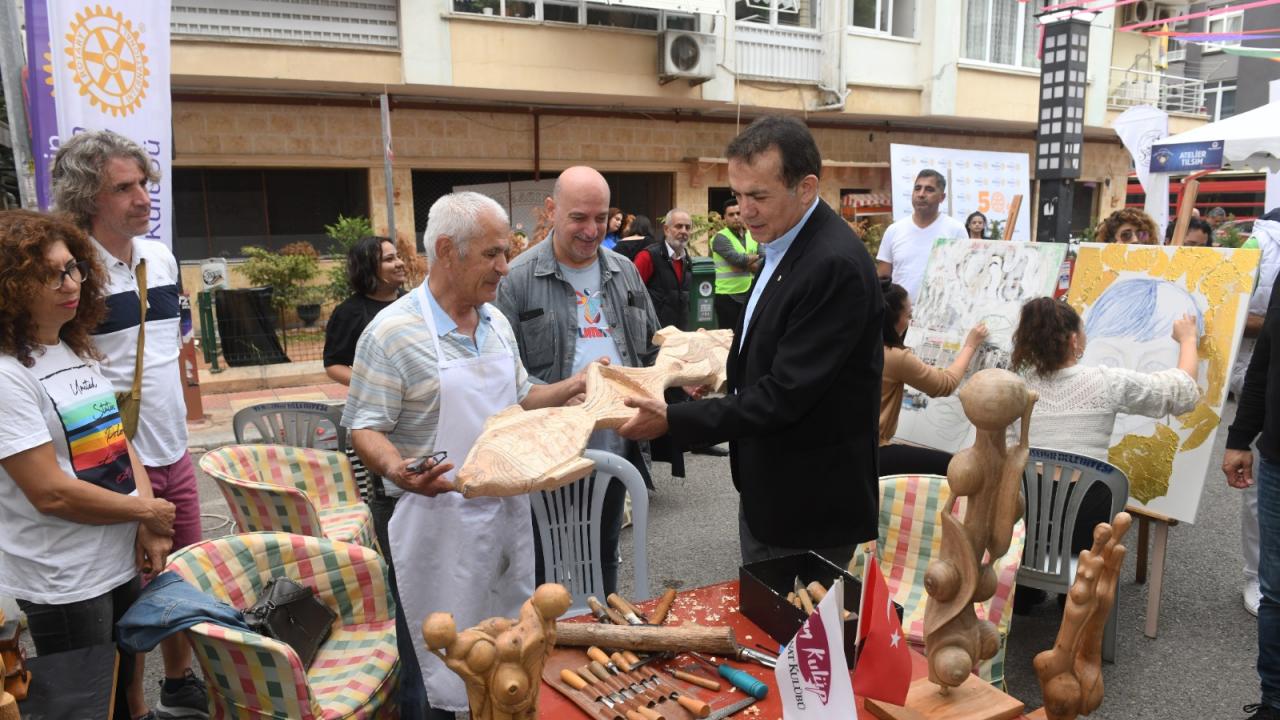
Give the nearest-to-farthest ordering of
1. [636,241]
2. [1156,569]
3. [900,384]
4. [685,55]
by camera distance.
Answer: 1. [1156,569]
2. [900,384]
3. [636,241]
4. [685,55]

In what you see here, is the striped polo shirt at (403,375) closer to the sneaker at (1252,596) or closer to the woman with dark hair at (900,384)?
the woman with dark hair at (900,384)

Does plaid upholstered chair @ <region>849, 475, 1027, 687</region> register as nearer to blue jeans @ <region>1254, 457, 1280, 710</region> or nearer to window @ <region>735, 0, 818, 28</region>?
blue jeans @ <region>1254, 457, 1280, 710</region>

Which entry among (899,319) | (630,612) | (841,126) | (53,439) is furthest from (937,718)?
(841,126)

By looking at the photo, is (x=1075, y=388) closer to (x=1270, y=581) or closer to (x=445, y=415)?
(x=1270, y=581)

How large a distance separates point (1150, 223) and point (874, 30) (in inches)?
389

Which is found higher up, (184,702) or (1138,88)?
(1138,88)

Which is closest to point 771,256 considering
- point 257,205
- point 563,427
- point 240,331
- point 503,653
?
point 563,427

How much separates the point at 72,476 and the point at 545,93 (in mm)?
10030

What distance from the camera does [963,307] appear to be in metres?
4.32

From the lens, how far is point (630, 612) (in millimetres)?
1905

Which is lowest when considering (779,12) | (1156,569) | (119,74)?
(1156,569)

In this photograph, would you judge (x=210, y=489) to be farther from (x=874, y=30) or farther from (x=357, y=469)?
(x=874, y=30)

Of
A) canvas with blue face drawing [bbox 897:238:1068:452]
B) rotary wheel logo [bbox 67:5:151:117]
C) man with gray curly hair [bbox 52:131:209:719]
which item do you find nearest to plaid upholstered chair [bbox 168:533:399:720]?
man with gray curly hair [bbox 52:131:209:719]

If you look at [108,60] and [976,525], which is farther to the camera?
[108,60]
